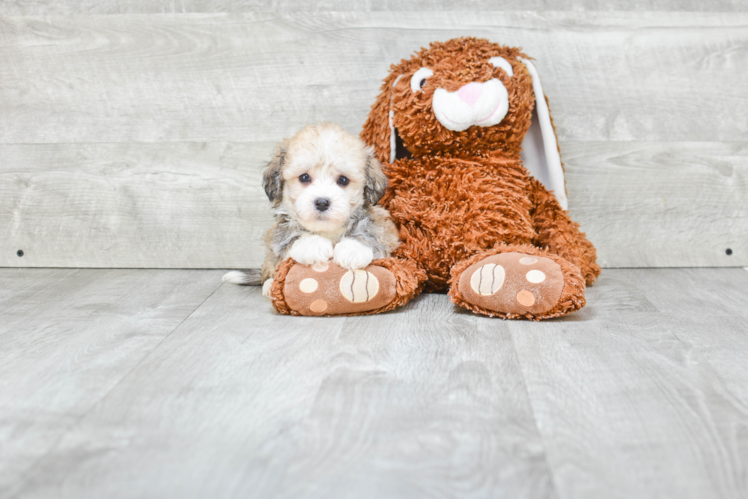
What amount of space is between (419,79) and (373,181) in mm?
302

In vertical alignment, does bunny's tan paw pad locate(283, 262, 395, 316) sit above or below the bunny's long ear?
below

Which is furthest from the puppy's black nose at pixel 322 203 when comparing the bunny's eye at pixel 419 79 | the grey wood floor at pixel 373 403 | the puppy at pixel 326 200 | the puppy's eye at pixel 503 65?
the puppy's eye at pixel 503 65

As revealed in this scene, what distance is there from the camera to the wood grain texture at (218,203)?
1884 mm

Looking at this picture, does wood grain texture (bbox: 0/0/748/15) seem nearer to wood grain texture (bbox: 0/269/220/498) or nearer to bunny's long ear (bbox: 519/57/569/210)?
bunny's long ear (bbox: 519/57/569/210)

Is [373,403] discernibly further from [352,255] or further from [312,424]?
[352,255]

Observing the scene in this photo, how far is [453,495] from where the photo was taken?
0.70 metres

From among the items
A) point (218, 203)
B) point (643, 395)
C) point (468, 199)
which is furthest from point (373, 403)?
point (218, 203)

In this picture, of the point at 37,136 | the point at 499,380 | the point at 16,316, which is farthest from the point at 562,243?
the point at 37,136

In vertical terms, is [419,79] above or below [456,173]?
above

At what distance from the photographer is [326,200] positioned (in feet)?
4.26

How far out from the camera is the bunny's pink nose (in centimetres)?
141

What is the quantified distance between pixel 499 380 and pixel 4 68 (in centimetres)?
182

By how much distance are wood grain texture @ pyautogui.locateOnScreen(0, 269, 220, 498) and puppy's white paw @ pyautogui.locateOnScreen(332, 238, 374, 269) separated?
39 centimetres

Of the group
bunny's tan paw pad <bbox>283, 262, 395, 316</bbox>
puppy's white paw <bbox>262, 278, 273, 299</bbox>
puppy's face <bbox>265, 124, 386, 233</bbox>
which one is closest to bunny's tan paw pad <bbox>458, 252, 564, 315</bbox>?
bunny's tan paw pad <bbox>283, 262, 395, 316</bbox>
